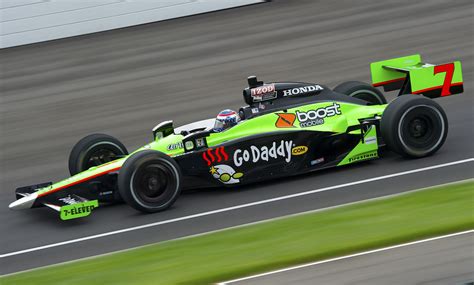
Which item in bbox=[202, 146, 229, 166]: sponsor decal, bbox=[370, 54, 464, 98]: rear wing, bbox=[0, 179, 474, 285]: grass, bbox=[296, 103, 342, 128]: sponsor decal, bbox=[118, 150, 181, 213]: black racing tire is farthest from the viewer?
bbox=[370, 54, 464, 98]: rear wing

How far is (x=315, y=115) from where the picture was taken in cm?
1259

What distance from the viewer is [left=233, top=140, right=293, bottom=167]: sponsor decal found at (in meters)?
12.2

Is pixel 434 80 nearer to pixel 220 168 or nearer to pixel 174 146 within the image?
pixel 220 168

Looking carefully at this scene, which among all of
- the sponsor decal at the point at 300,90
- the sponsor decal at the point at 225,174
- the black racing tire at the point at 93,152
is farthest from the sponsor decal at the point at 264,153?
the black racing tire at the point at 93,152

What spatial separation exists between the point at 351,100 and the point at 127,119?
5.88m

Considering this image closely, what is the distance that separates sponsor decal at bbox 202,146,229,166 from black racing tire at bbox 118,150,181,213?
515 mm

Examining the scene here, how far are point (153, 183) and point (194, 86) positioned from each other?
7.81 m

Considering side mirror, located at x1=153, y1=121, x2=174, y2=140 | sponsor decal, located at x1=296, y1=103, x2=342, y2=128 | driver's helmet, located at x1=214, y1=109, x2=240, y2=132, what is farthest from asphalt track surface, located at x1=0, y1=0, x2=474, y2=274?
side mirror, located at x1=153, y1=121, x2=174, y2=140

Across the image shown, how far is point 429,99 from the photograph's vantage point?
12.6 m

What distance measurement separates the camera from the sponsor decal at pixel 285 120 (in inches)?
490

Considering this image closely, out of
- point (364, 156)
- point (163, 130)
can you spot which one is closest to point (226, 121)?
point (163, 130)

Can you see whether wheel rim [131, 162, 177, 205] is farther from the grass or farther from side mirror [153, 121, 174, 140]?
side mirror [153, 121, 174, 140]

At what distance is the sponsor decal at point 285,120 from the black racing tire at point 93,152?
2.34m

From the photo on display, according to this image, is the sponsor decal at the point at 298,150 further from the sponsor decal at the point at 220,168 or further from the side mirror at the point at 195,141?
the side mirror at the point at 195,141
